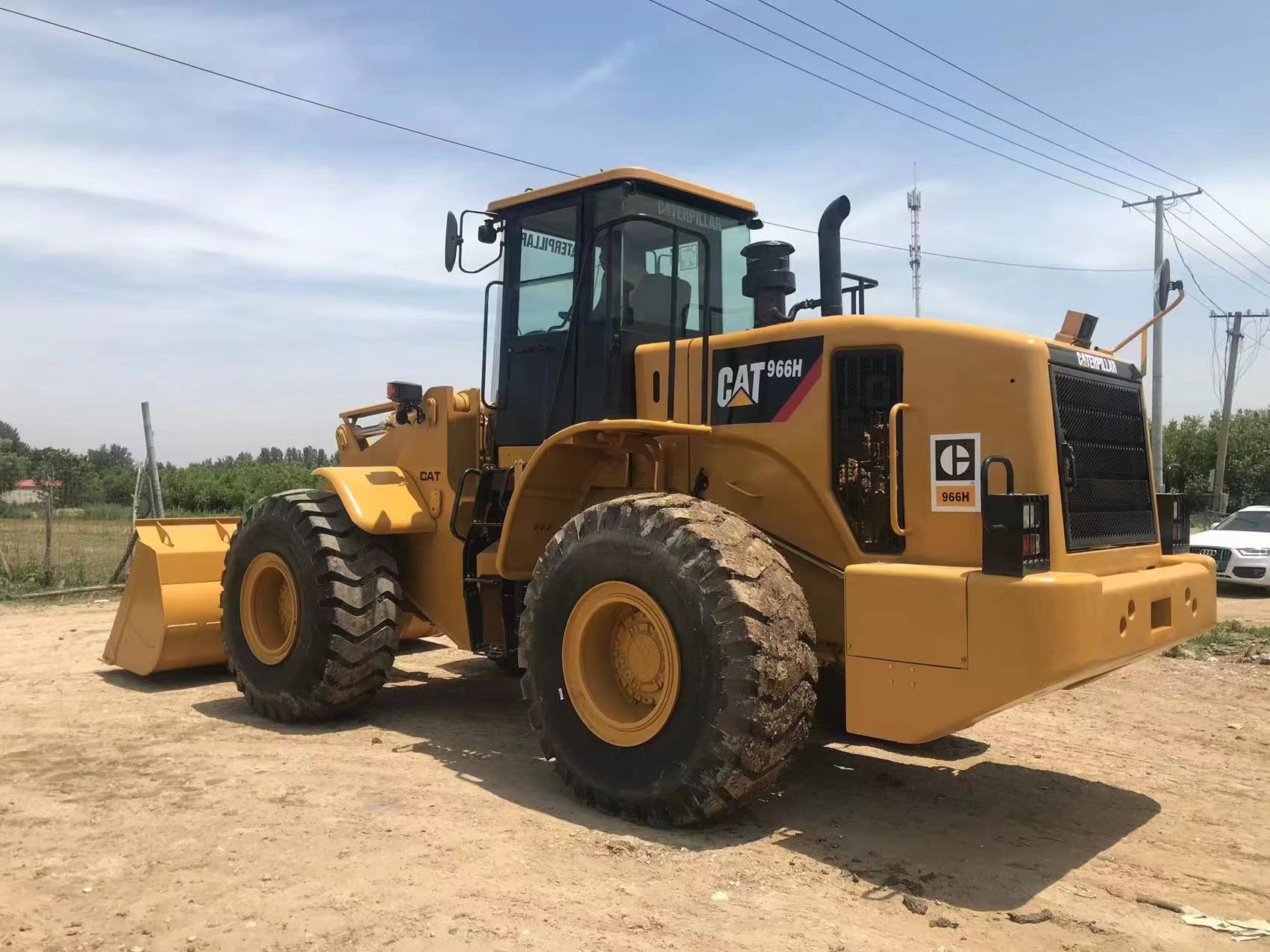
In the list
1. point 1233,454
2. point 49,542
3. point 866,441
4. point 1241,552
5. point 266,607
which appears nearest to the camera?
point 866,441

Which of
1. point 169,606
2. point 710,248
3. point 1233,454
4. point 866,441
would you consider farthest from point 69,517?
point 1233,454

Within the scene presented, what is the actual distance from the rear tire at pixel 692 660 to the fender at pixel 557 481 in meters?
0.63

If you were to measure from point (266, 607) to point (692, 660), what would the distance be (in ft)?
13.2

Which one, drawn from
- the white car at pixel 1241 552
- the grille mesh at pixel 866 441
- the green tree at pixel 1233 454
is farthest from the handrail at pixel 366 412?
the green tree at pixel 1233 454

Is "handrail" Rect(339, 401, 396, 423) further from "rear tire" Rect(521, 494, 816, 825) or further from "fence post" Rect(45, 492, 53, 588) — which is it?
"fence post" Rect(45, 492, 53, 588)

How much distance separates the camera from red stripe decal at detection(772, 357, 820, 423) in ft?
16.9

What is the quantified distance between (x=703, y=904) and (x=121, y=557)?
471 inches

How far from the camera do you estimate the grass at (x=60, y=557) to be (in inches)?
517

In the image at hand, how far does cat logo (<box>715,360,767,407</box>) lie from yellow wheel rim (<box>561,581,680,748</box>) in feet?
4.18

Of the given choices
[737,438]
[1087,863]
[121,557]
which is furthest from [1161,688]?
[121,557]

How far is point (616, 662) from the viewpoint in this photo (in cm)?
513

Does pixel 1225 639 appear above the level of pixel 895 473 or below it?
below

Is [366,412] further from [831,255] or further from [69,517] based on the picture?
[69,517]

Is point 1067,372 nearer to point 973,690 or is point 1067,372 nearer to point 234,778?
point 973,690
